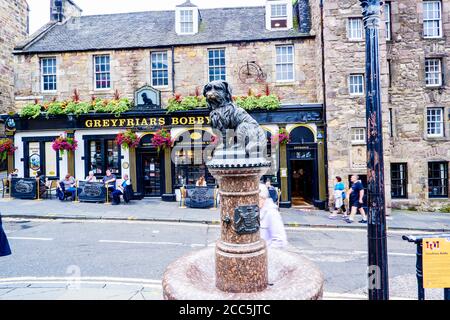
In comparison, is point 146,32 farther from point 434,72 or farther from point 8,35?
point 434,72

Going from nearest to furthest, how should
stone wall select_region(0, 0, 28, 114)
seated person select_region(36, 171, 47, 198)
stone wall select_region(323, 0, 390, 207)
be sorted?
stone wall select_region(323, 0, 390, 207)
seated person select_region(36, 171, 47, 198)
stone wall select_region(0, 0, 28, 114)

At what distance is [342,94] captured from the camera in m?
14.0

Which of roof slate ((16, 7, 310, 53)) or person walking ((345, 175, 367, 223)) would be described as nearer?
person walking ((345, 175, 367, 223))

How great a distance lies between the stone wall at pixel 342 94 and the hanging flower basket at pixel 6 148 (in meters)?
17.5

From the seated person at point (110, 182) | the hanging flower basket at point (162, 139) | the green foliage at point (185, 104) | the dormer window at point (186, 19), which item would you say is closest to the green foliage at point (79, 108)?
the hanging flower basket at point (162, 139)

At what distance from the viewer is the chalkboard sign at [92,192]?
14.4 metres

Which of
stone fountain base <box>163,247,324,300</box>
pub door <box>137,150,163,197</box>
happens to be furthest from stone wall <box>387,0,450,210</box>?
stone fountain base <box>163,247,324,300</box>

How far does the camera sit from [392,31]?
15.4 m

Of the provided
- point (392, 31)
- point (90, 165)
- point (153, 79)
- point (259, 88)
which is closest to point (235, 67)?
point (259, 88)

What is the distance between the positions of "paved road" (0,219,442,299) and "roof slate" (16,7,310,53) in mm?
10732

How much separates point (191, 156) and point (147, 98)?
408 cm

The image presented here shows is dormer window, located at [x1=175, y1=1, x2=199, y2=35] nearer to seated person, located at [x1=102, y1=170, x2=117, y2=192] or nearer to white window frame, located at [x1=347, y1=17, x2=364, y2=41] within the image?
white window frame, located at [x1=347, y1=17, x2=364, y2=41]

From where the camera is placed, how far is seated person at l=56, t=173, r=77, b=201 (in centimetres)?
1479
